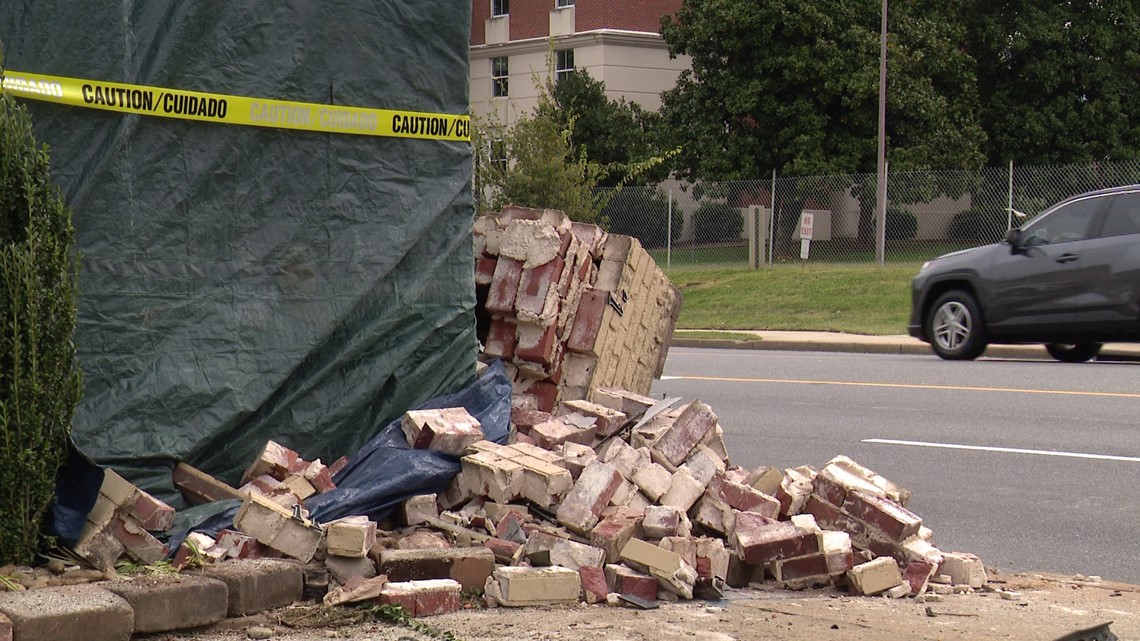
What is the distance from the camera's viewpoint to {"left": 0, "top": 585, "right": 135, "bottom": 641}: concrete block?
14.0ft

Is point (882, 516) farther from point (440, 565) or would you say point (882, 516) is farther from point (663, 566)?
point (440, 565)

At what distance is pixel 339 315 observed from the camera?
6336 millimetres

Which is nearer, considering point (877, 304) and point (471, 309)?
point (471, 309)

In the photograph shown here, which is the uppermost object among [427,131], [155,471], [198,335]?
[427,131]

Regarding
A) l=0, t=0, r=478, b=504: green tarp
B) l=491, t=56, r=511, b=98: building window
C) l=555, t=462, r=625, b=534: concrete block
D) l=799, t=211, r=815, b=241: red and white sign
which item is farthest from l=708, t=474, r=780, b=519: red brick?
l=491, t=56, r=511, b=98: building window

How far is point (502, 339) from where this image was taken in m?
7.07

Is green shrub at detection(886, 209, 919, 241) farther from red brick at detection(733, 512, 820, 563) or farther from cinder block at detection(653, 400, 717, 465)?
red brick at detection(733, 512, 820, 563)

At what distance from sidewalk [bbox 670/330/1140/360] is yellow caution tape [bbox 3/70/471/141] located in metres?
12.1

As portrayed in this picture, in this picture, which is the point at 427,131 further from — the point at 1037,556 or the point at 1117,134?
the point at 1117,134

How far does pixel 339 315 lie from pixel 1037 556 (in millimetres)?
3599

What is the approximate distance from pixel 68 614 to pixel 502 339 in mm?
3088

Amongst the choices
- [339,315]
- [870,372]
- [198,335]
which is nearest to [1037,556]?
[339,315]

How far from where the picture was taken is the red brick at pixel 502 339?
7.04 metres

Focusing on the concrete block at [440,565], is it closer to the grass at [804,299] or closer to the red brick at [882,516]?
the red brick at [882,516]
